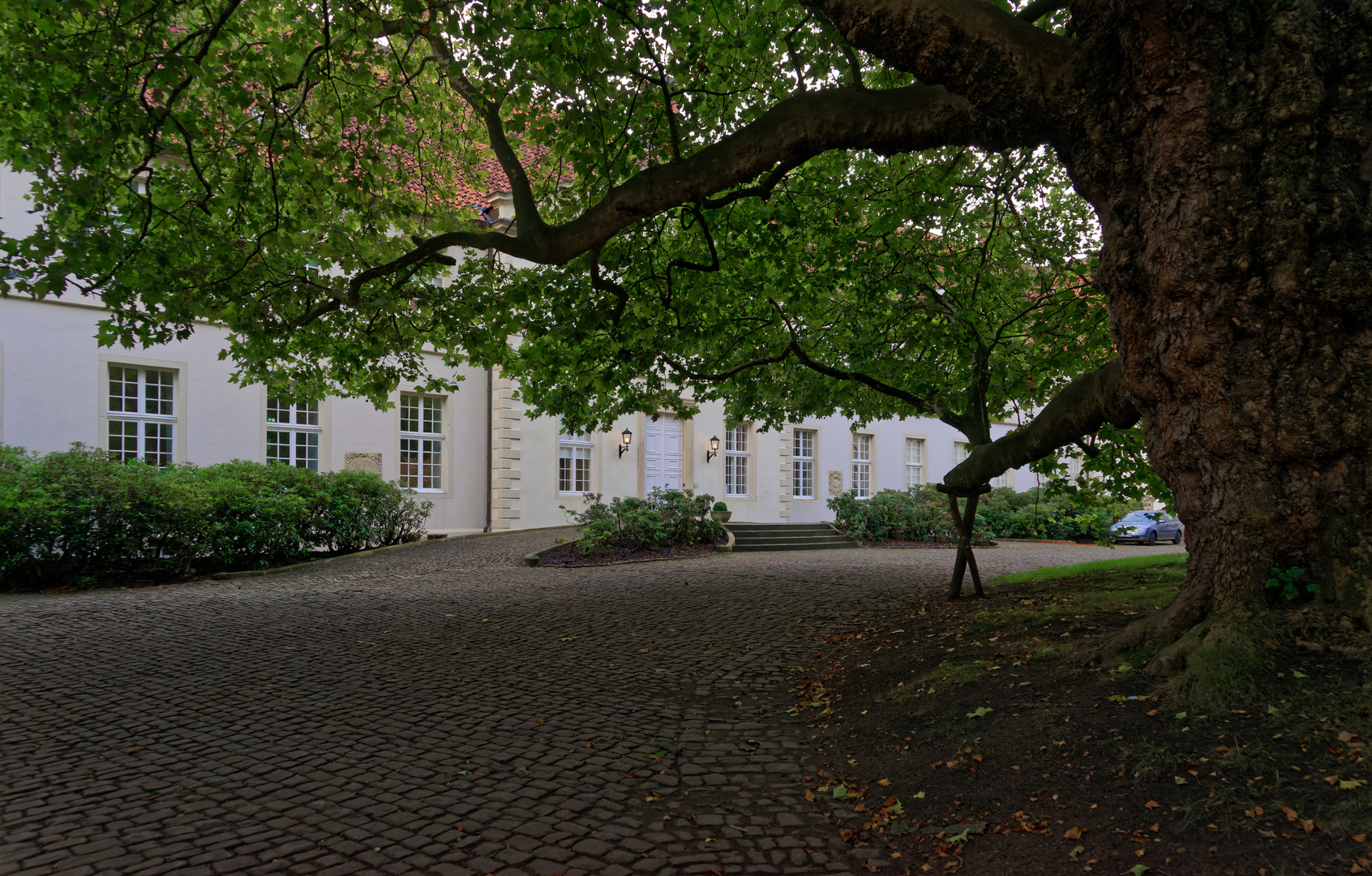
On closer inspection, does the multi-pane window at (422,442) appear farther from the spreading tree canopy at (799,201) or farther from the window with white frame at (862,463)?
the window with white frame at (862,463)

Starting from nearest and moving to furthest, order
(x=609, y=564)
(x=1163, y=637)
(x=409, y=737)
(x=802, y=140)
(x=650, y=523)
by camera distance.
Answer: (x=1163, y=637) → (x=409, y=737) → (x=802, y=140) → (x=609, y=564) → (x=650, y=523)

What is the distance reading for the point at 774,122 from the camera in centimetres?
501

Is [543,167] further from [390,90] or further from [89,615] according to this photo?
[89,615]

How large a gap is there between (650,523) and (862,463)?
13537 mm

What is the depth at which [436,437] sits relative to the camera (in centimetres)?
1914

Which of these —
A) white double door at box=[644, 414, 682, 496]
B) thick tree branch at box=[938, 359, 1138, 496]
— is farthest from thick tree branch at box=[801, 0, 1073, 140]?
white double door at box=[644, 414, 682, 496]

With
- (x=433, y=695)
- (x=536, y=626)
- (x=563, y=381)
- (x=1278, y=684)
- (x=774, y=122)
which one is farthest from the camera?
(x=563, y=381)

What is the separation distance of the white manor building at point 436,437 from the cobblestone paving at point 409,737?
4645mm

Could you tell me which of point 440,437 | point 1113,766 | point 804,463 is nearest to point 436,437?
point 440,437

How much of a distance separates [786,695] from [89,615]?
776cm

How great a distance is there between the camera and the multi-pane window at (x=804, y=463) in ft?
Result: 82.2

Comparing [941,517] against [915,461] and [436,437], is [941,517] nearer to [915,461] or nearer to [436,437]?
[915,461]

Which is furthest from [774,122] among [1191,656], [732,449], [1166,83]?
[732,449]

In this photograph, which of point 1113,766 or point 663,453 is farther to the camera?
point 663,453
